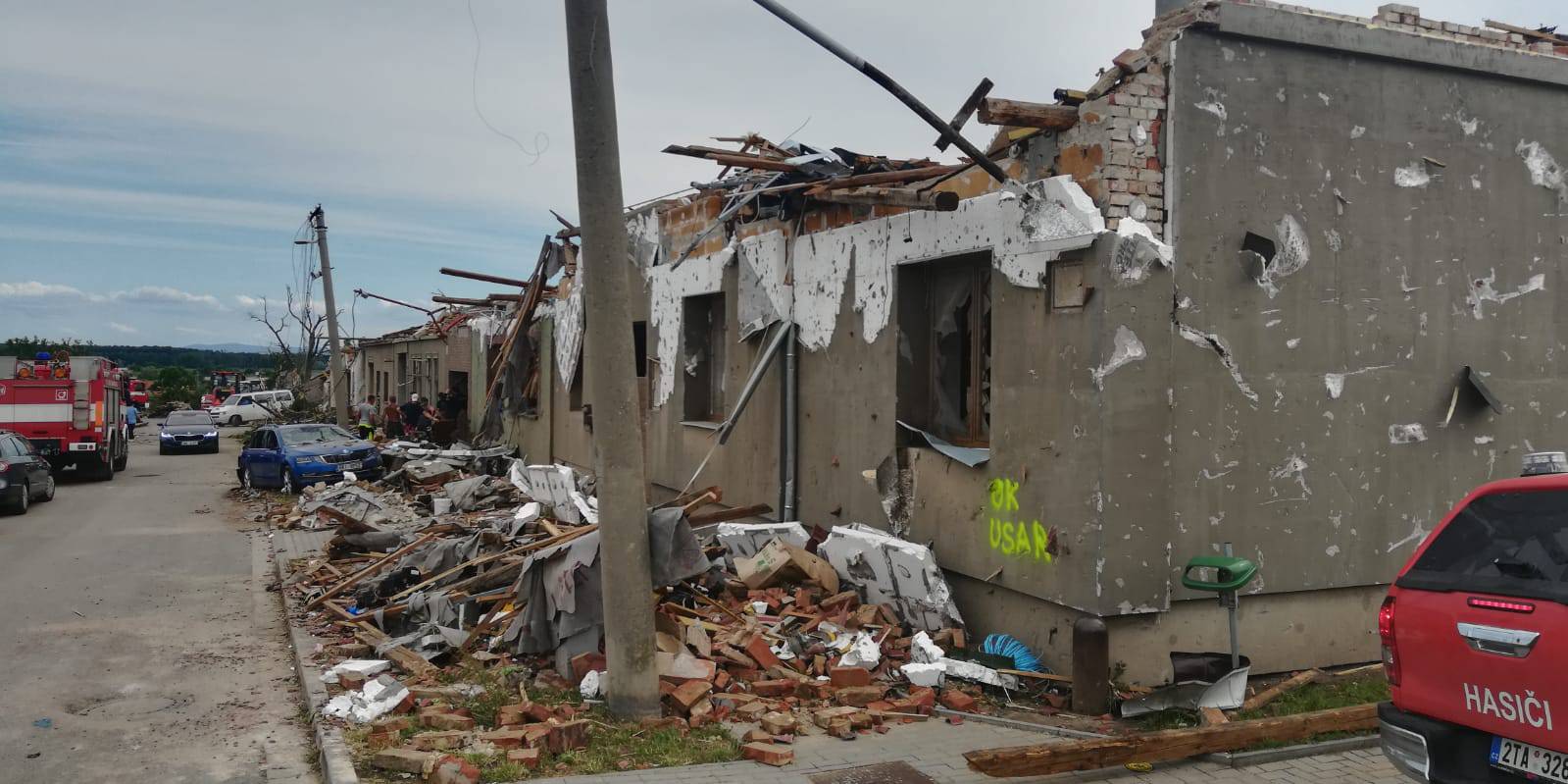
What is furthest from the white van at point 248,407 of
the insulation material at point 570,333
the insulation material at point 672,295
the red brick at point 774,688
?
the red brick at point 774,688

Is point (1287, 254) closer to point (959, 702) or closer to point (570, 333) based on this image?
point (959, 702)

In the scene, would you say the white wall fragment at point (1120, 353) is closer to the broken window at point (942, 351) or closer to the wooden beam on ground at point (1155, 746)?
the broken window at point (942, 351)

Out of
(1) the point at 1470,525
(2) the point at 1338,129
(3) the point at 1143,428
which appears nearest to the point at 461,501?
(3) the point at 1143,428

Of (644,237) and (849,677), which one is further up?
(644,237)

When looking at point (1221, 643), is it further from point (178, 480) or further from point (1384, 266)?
point (178, 480)

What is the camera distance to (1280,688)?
7.56 metres

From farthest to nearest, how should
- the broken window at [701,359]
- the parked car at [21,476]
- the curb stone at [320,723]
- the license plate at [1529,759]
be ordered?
the parked car at [21,476] < the broken window at [701,359] < the curb stone at [320,723] < the license plate at [1529,759]

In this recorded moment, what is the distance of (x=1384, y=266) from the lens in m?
8.34

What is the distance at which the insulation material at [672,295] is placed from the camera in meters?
13.3

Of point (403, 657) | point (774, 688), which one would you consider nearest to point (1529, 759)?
point (774, 688)

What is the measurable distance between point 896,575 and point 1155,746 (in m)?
3.06

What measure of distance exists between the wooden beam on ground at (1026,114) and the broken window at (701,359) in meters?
6.78

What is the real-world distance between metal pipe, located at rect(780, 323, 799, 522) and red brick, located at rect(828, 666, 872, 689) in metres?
3.84

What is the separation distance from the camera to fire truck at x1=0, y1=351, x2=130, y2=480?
958 inches
